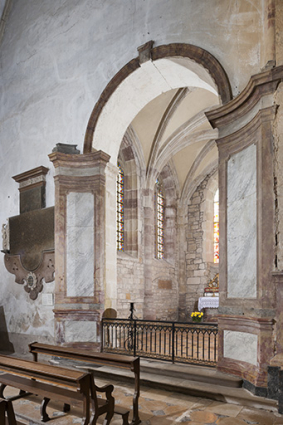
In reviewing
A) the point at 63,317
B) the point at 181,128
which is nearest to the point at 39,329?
the point at 63,317

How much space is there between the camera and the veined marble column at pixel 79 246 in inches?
268

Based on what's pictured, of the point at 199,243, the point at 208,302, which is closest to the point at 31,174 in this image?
the point at 208,302

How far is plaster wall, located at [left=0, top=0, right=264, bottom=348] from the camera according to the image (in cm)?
568

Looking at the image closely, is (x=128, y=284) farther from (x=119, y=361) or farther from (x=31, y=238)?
(x=119, y=361)

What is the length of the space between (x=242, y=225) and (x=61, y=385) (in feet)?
9.98

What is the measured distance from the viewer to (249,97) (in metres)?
4.96

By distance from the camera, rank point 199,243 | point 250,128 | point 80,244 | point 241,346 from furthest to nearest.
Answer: point 199,243 < point 80,244 < point 250,128 < point 241,346

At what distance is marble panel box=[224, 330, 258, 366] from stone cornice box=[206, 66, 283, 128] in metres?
2.95

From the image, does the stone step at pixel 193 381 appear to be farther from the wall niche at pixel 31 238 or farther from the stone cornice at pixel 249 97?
the stone cornice at pixel 249 97

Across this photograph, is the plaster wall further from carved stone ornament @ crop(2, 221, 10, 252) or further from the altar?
the altar

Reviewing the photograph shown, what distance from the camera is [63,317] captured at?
6.88 m

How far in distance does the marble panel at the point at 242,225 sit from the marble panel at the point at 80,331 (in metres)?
2.76

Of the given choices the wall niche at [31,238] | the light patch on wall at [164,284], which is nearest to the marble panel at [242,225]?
the wall niche at [31,238]

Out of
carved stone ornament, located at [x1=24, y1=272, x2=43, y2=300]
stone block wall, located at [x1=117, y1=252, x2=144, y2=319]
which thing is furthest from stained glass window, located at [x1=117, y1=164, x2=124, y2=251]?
carved stone ornament, located at [x1=24, y1=272, x2=43, y2=300]
